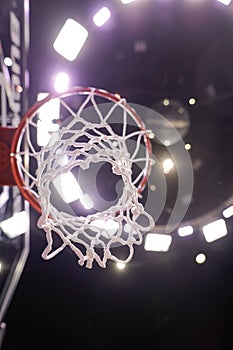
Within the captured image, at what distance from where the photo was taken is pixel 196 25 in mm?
1897

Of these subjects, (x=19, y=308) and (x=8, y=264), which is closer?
(x=8, y=264)

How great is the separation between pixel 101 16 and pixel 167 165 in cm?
66

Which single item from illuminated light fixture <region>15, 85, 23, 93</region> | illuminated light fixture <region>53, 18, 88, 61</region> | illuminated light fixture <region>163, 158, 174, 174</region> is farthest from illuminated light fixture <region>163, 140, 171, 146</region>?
illuminated light fixture <region>15, 85, 23, 93</region>

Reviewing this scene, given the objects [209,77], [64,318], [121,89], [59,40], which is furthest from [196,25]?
[64,318]

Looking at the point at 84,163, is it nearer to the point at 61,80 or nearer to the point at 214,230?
the point at 61,80

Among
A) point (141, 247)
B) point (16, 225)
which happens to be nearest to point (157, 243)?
point (141, 247)

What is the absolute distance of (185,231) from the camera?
2.01 m

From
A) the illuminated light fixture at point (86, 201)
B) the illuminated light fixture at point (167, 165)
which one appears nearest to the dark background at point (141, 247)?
the illuminated light fixture at point (167, 165)

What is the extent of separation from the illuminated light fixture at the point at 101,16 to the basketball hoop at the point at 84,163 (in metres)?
0.30

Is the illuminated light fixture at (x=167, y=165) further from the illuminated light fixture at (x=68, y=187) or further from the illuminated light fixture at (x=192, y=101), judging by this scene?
the illuminated light fixture at (x=68, y=187)

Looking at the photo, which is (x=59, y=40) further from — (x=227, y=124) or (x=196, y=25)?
(x=227, y=124)

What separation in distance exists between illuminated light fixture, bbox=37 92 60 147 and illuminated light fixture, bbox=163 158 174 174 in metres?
0.48

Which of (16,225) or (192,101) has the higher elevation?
(192,101)

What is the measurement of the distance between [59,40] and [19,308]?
116 centimetres
